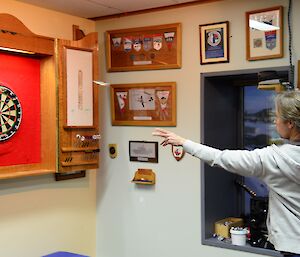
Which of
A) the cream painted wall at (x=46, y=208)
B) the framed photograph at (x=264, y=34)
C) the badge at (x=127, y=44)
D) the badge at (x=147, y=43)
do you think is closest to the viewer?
the framed photograph at (x=264, y=34)

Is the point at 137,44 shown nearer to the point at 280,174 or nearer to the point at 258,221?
the point at 258,221

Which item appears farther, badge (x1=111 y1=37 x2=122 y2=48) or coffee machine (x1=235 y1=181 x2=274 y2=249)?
badge (x1=111 y1=37 x2=122 y2=48)

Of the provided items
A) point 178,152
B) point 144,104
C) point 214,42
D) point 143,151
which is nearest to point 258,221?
point 178,152

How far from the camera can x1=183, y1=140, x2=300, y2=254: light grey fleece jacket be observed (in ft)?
6.01

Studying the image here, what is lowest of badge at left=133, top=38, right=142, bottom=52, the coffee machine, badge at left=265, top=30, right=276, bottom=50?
the coffee machine

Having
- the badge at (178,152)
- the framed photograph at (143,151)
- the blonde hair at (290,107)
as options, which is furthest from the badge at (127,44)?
the blonde hair at (290,107)

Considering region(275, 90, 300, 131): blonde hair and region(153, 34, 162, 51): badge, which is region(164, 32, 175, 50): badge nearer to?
region(153, 34, 162, 51): badge

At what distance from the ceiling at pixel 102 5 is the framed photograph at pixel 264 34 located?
18.7 inches

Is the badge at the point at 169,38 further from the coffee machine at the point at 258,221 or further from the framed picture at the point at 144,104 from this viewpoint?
the coffee machine at the point at 258,221

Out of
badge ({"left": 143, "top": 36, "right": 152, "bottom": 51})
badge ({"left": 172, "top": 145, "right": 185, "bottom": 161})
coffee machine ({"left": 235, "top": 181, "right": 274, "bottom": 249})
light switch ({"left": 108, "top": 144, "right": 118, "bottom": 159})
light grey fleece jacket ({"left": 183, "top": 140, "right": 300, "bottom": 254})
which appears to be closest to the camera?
light grey fleece jacket ({"left": 183, "top": 140, "right": 300, "bottom": 254})

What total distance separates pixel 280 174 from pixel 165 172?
66.0 inches

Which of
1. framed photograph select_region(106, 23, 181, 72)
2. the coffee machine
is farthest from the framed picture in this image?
the coffee machine

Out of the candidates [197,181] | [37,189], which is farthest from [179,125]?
[37,189]

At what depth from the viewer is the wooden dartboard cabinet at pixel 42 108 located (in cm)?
301
